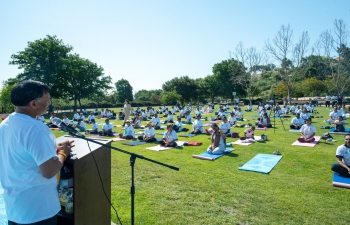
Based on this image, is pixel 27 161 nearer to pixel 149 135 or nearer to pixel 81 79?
pixel 149 135

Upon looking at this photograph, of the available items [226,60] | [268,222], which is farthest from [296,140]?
[226,60]

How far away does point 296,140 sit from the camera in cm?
1149

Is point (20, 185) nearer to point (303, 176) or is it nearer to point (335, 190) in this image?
point (335, 190)

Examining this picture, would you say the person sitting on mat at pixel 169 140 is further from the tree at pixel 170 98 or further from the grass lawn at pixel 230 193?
the tree at pixel 170 98

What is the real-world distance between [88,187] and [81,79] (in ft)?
130

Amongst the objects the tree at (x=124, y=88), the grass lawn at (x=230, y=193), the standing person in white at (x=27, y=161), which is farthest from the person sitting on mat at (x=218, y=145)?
the tree at (x=124, y=88)

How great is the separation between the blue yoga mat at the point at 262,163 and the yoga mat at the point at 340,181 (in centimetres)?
161

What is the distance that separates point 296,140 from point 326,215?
7.85m

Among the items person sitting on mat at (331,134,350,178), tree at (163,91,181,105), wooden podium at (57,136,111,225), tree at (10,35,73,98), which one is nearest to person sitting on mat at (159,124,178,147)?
person sitting on mat at (331,134,350,178)

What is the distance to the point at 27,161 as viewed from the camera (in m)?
1.85

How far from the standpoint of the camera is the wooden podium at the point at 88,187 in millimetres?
2350

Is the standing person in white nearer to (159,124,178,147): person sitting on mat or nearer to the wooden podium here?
the wooden podium

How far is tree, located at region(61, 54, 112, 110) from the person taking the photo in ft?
122

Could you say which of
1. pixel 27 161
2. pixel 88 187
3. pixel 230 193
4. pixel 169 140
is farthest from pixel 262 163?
pixel 27 161
